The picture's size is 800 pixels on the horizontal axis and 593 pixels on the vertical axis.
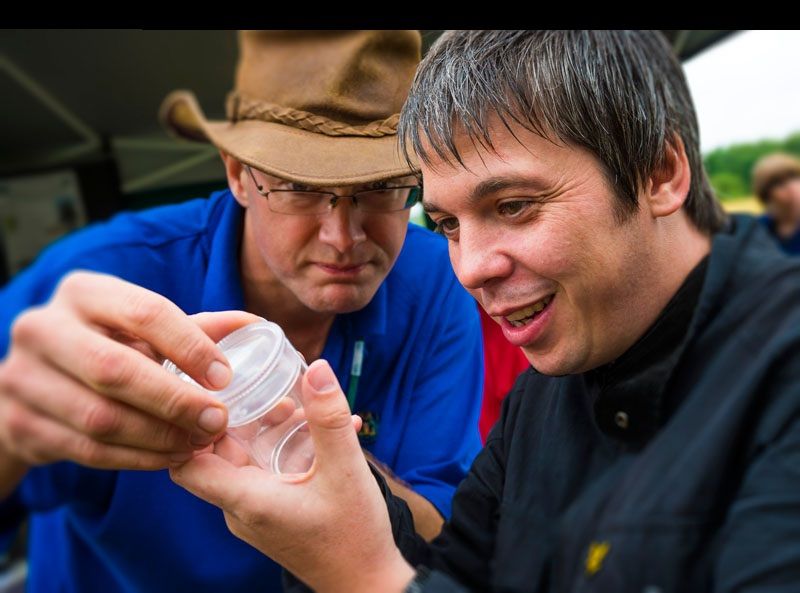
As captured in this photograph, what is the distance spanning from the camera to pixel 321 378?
0.75 meters

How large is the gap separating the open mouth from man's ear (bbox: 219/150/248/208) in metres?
0.46

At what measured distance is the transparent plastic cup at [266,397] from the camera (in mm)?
737

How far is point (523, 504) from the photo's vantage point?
917mm

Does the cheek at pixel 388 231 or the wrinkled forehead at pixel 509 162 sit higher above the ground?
the wrinkled forehead at pixel 509 162

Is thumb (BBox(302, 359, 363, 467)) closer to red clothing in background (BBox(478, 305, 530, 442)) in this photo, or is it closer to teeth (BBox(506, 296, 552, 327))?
teeth (BBox(506, 296, 552, 327))

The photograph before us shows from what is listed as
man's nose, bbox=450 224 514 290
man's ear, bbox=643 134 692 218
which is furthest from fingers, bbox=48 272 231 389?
man's ear, bbox=643 134 692 218

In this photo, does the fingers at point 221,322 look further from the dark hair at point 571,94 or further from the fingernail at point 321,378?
the dark hair at point 571,94

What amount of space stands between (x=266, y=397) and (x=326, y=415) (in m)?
0.07

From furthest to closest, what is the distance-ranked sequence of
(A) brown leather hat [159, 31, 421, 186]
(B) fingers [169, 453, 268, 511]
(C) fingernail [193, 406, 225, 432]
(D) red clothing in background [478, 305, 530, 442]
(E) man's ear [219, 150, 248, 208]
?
(D) red clothing in background [478, 305, 530, 442]
(E) man's ear [219, 150, 248, 208]
(A) brown leather hat [159, 31, 421, 186]
(B) fingers [169, 453, 268, 511]
(C) fingernail [193, 406, 225, 432]

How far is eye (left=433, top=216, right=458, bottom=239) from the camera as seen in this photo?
811mm

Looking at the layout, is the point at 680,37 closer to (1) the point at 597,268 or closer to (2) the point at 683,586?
(1) the point at 597,268

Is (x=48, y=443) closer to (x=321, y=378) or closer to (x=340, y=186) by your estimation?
(x=321, y=378)

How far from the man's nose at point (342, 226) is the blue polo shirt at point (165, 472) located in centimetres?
10

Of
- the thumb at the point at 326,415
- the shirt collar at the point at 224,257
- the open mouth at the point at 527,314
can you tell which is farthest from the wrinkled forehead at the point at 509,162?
the shirt collar at the point at 224,257
